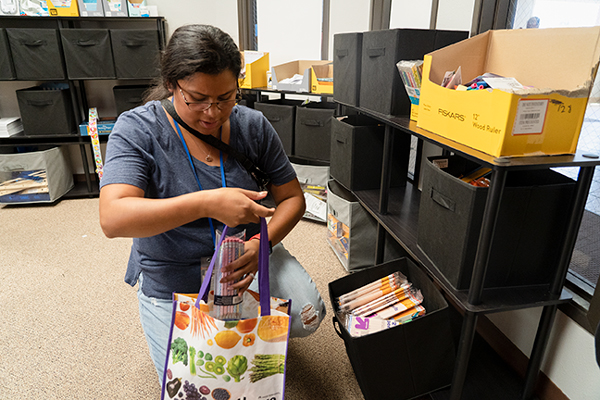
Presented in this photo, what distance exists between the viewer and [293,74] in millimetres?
2971

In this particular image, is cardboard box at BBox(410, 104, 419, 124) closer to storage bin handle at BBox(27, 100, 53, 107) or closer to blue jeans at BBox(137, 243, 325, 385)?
blue jeans at BBox(137, 243, 325, 385)

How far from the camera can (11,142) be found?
124 inches

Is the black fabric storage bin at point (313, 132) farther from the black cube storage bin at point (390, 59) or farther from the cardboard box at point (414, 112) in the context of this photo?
the cardboard box at point (414, 112)

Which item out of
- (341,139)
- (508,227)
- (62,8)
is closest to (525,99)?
(508,227)

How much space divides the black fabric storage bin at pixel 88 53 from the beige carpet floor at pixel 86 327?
1.14m

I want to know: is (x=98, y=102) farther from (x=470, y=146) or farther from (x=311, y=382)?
(x=470, y=146)

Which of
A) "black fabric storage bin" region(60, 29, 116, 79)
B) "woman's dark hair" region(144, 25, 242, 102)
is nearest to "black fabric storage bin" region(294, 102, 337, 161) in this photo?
"woman's dark hair" region(144, 25, 242, 102)

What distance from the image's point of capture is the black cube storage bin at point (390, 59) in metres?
1.54

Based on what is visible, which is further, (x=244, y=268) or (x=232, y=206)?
(x=244, y=268)

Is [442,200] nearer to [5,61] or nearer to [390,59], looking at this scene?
[390,59]

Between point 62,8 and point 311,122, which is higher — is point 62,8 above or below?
above

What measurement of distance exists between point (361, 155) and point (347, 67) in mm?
427

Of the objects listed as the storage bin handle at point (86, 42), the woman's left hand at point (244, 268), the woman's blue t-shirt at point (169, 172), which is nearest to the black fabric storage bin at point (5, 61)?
the storage bin handle at point (86, 42)

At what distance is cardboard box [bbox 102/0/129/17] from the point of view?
288 cm
